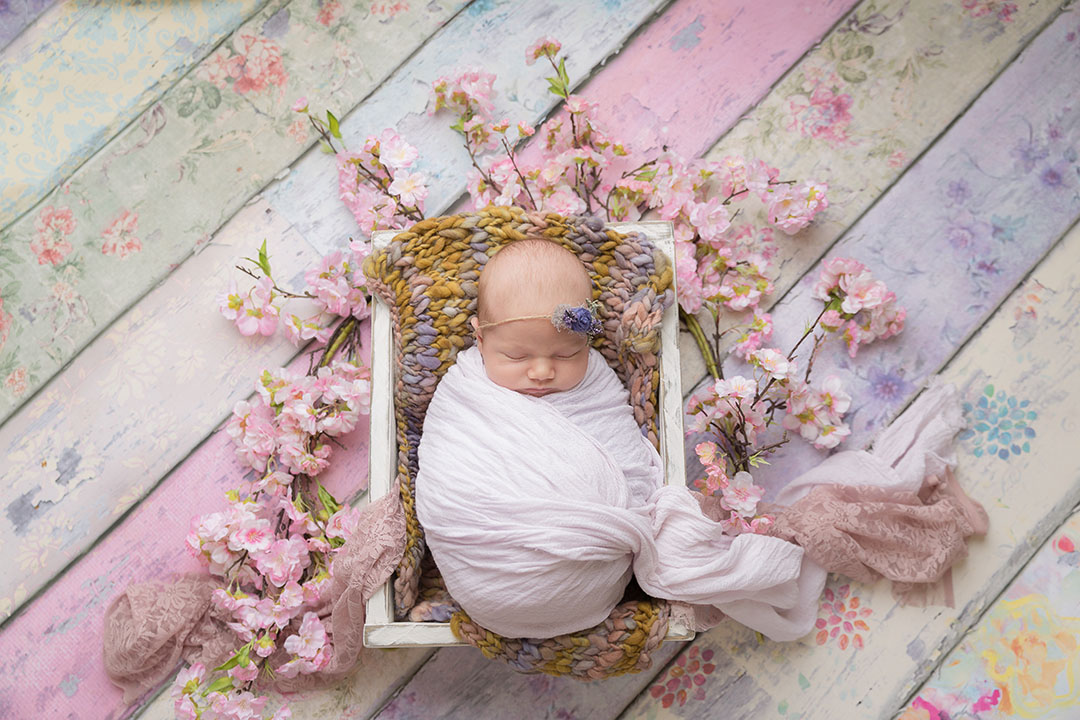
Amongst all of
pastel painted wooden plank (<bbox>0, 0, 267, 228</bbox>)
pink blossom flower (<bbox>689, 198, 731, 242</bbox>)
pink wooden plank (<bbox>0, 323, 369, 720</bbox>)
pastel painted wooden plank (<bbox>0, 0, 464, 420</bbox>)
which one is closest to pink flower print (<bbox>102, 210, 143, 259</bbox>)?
pastel painted wooden plank (<bbox>0, 0, 464, 420</bbox>)

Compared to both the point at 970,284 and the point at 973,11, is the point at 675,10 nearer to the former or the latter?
the point at 973,11

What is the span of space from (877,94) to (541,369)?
2.76ft

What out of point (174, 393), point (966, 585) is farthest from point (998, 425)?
point (174, 393)

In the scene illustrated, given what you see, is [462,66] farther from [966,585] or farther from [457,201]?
[966,585]

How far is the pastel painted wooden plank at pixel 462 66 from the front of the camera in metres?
1.59

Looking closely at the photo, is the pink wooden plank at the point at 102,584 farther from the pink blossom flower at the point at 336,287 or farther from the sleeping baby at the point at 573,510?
the sleeping baby at the point at 573,510

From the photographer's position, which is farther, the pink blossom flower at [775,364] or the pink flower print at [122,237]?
the pink flower print at [122,237]

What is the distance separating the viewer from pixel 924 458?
1.43 meters

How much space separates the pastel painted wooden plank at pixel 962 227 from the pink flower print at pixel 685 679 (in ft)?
1.02

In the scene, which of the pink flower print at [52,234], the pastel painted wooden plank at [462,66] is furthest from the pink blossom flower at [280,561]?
the pink flower print at [52,234]

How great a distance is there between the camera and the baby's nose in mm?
1237

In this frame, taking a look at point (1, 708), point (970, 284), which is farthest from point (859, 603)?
point (1, 708)

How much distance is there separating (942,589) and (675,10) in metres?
1.09

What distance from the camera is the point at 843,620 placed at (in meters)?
1.44
